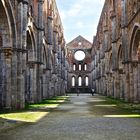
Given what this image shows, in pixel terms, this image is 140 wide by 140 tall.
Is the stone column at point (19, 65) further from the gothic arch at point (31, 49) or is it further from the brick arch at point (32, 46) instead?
the gothic arch at point (31, 49)

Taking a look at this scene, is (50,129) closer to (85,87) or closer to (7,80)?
(7,80)

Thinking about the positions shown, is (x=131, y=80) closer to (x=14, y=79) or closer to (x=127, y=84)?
(x=127, y=84)

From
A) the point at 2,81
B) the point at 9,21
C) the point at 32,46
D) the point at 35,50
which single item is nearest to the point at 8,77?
the point at 2,81

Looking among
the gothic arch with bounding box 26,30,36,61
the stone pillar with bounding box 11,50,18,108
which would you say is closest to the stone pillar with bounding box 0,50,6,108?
the stone pillar with bounding box 11,50,18,108

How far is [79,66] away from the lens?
79562 millimetres

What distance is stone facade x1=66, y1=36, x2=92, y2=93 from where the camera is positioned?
7675 centimetres

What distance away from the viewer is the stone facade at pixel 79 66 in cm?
7675

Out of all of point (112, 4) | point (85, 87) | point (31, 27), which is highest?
point (112, 4)

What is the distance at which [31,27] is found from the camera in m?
24.2

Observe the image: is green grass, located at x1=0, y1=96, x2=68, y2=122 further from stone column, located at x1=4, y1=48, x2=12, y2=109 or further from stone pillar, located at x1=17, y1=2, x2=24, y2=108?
stone column, located at x1=4, y1=48, x2=12, y2=109

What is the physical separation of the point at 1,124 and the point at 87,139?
13.0ft

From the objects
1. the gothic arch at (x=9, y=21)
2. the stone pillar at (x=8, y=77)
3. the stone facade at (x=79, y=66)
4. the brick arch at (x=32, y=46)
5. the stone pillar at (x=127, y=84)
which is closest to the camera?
the gothic arch at (x=9, y=21)

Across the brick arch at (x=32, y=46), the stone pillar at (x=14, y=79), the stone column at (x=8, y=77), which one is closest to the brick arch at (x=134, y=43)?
the brick arch at (x=32, y=46)

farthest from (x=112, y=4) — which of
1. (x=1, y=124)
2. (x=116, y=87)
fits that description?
(x=1, y=124)
